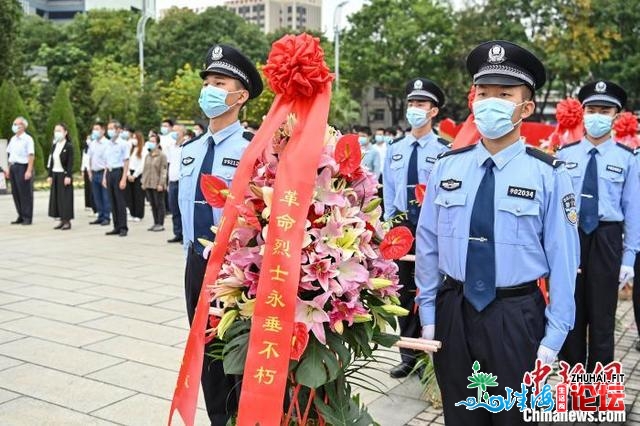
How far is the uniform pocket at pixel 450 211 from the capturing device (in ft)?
9.36

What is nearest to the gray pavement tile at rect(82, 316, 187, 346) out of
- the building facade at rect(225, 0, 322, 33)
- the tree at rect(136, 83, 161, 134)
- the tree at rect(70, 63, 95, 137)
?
the tree at rect(136, 83, 161, 134)

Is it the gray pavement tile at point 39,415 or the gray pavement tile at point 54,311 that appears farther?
the gray pavement tile at point 54,311

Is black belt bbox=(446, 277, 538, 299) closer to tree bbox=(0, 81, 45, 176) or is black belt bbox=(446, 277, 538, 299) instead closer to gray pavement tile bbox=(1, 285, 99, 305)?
gray pavement tile bbox=(1, 285, 99, 305)

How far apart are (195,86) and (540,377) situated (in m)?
31.1

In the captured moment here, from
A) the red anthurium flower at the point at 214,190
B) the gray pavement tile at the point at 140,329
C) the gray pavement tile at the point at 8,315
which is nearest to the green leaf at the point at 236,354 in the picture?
the red anthurium flower at the point at 214,190

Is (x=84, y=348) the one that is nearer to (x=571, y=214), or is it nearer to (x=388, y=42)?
(x=571, y=214)

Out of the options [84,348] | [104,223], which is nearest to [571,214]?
[84,348]

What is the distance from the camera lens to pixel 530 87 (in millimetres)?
2949

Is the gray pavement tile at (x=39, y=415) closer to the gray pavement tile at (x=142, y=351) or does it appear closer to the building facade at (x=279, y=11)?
the gray pavement tile at (x=142, y=351)

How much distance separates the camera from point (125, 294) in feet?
23.3

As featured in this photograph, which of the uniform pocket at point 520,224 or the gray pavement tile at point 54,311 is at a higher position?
the uniform pocket at point 520,224

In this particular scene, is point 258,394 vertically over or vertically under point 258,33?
under

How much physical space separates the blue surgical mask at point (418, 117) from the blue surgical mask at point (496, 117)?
248cm

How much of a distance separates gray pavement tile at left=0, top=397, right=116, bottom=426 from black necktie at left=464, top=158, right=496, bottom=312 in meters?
2.23
